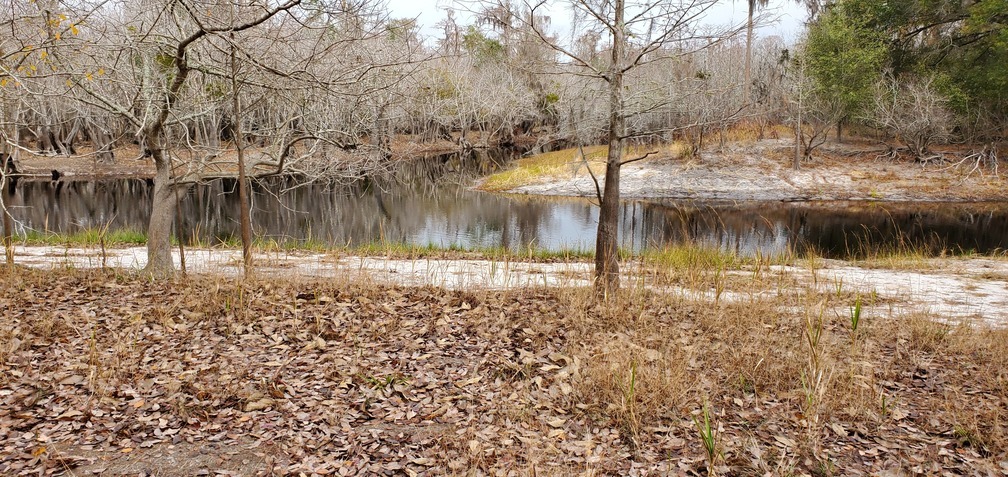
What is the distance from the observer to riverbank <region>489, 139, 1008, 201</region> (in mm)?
30656

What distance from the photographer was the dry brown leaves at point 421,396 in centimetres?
501

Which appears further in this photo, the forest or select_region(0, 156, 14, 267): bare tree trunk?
select_region(0, 156, 14, 267): bare tree trunk

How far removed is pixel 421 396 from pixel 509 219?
19.2m

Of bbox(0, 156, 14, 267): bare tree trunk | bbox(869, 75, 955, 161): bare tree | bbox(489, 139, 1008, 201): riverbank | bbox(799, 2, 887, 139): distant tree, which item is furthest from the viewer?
bbox(799, 2, 887, 139): distant tree

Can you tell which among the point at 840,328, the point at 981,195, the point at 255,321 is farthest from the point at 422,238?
the point at 981,195

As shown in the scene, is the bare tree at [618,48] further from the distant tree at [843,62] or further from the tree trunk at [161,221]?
the distant tree at [843,62]

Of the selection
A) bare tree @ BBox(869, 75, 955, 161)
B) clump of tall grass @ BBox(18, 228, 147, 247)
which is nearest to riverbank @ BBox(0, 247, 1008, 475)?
clump of tall grass @ BBox(18, 228, 147, 247)

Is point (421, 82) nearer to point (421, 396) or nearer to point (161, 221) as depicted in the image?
point (161, 221)

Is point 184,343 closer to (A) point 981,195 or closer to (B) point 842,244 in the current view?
(B) point 842,244

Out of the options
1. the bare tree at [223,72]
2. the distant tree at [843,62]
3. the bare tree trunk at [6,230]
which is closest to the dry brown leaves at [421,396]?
the bare tree trunk at [6,230]

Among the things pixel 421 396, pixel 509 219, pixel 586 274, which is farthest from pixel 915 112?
pixel 421 396

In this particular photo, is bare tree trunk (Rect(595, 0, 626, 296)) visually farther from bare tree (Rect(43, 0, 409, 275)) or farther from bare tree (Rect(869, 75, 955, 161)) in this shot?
bare tree (Rect(869, 75, 955, 161))

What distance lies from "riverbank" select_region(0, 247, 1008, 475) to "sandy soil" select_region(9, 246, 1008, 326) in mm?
206

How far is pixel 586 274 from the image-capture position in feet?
37.6
